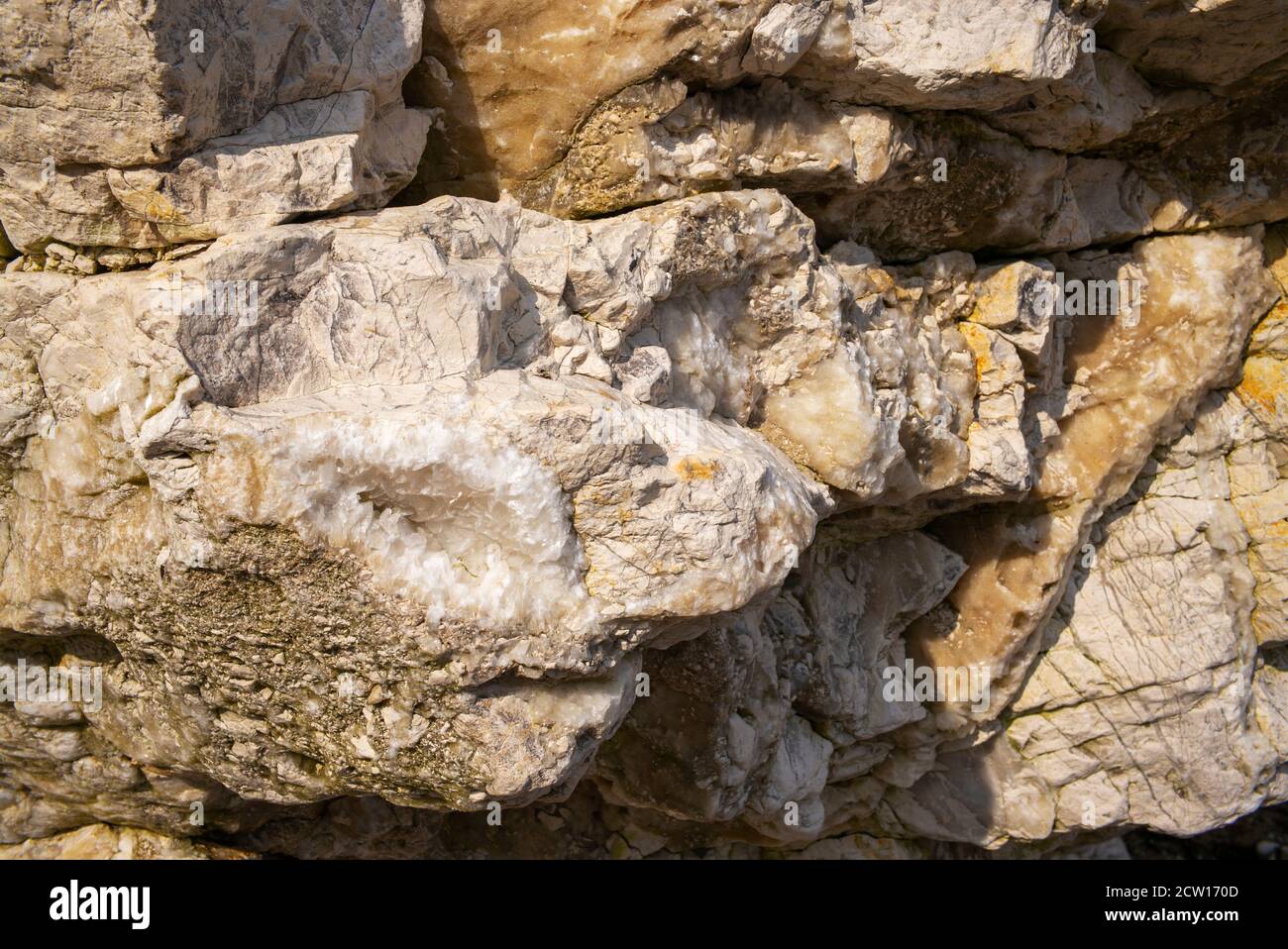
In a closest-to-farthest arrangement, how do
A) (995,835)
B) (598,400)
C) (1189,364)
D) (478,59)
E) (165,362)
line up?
(165,362), (598,400), (478,59), (1189,364), (995,835)

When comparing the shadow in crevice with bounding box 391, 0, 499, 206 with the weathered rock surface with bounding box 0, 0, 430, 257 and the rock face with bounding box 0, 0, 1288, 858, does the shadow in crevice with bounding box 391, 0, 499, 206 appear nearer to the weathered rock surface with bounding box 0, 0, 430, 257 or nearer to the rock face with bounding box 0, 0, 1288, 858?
the rock face with bounding box 0, 0, 1288, 858

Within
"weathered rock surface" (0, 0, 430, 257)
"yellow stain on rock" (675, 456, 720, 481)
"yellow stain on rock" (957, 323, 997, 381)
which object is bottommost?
"yellow stain on rock" (675, 456, 720, 481)

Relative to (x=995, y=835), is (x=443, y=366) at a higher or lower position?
higher

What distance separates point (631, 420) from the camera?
452 cm

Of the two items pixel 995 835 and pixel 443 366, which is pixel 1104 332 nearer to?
pixel 995 835

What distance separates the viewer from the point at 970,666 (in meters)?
7.87

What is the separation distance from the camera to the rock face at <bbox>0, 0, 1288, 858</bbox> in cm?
441

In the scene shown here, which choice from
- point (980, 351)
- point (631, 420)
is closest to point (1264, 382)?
point (980, 351)

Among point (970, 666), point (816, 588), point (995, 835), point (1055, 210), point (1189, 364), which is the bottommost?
point (995, 835)

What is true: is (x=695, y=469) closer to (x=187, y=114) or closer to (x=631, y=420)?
(x=631, y=420)

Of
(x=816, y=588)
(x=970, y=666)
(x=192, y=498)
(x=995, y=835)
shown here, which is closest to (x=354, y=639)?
(x=192, y=498)

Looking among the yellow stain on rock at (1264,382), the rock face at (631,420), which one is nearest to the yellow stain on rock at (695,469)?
the rock face at (631,420)

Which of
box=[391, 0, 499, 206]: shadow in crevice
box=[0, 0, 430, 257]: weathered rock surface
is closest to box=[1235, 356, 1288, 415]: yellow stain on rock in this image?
box=[391, 0, 499, 206]: shadow in crevice

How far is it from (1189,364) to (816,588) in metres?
3.00
